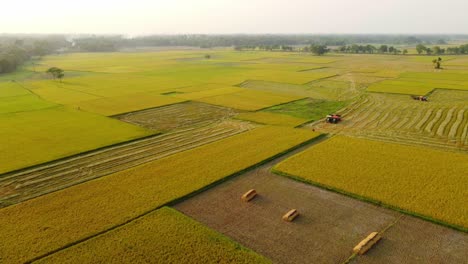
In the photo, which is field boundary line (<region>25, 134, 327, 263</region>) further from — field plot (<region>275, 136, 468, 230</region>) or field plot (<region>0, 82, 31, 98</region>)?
field plot (<region>0, 82, 31, 98</region>)

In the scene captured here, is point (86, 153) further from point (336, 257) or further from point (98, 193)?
point (336, 257)

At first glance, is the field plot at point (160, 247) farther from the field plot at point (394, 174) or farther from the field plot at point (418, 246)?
the field plot at point (394, 174)

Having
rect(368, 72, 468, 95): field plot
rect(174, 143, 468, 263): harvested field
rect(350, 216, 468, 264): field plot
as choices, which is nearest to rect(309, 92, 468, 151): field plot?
rect(368, 72, 468, 95): field plot

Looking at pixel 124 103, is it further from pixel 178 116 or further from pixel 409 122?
pixel 409 122

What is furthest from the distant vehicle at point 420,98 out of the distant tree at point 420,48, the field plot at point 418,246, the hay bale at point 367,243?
the distant tree at point 420,48

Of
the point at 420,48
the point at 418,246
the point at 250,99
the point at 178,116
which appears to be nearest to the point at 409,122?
the point at 250,99

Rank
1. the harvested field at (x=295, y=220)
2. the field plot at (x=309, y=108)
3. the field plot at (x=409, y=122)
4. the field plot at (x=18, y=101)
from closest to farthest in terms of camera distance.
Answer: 1. the harvested field at (x=295, y=220)
2. the field plot at (x=409, y=122)
3. the field plot at (x=309, y=108)
4. the field plot at (x=18, y=101)
